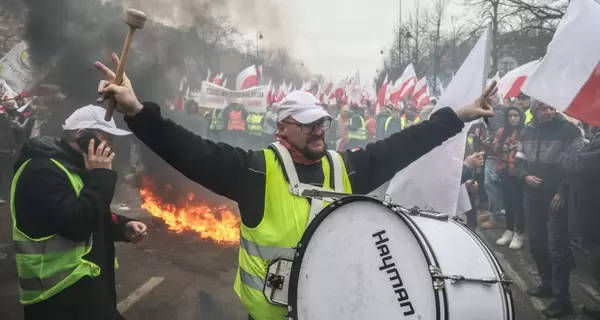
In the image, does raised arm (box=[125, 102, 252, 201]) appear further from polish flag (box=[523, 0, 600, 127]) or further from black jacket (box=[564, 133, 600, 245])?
black jacket (box=[564, 133, 600, 245])

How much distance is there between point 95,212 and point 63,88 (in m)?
Answer: 9.99

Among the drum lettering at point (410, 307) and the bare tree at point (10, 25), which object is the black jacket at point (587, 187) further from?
the bare tree at point (10, 25)

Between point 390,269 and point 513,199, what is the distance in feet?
20.2

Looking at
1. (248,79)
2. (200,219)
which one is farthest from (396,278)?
(248,79)

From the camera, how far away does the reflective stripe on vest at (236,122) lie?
16.8 metres

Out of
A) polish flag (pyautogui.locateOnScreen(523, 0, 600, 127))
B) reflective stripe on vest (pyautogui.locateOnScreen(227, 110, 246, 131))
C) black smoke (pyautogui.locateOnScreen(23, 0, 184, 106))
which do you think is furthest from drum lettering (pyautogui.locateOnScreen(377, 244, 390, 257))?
reflective stripe on vest (pyautogui.locateOnScreen(227, 110, 246, 131))

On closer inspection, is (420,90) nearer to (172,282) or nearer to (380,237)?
(172,282)

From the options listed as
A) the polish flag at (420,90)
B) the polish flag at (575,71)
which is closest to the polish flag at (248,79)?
the polish flag at (420,90)

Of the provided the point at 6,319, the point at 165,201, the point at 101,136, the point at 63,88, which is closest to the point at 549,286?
the point at 101,136

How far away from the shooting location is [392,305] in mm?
2115

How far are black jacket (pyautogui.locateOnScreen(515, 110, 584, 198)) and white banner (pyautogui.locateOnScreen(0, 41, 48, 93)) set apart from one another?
9402 millimetres

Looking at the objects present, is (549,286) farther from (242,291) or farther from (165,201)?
(165,201)

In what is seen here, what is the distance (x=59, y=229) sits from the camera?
261 centimetres

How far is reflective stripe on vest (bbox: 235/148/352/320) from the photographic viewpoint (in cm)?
255
